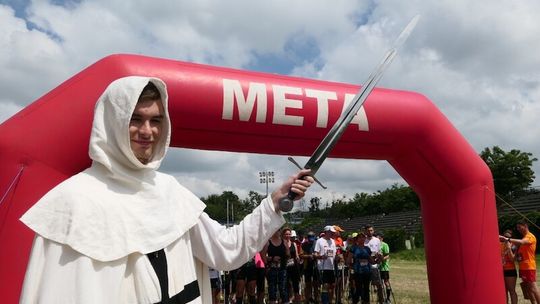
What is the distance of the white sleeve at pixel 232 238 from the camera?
195 cm

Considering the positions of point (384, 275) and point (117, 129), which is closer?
point (117, 129)

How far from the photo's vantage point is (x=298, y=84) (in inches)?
185

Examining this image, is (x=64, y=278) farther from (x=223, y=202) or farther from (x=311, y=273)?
(x=223, y=202)

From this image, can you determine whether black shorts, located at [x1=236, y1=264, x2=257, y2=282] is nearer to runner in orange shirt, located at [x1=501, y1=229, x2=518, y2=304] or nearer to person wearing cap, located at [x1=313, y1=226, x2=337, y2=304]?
person wearing cap, located at [x1=313, y1=226, x2=337, y2=304]

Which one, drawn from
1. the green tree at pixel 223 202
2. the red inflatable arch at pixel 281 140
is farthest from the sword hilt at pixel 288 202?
the green tree at pixel 223 202

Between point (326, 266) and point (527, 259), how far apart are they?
350 centimetres

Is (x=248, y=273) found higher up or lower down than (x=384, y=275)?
higher up

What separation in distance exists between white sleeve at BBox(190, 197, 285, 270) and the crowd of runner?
20.6 ft

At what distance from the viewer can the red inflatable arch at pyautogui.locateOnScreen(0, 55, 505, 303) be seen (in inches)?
135

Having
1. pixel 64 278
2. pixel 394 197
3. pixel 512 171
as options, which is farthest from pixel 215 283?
pixel 394 197

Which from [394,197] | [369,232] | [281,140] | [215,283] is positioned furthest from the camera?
[394,197]

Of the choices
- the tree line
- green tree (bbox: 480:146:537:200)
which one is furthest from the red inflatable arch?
green tree (bbox: 480:146:537:200)

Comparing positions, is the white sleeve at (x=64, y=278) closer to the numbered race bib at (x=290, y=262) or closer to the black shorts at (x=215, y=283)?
the black shorts at (x=215, y=283)

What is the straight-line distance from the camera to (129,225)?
1651mm
